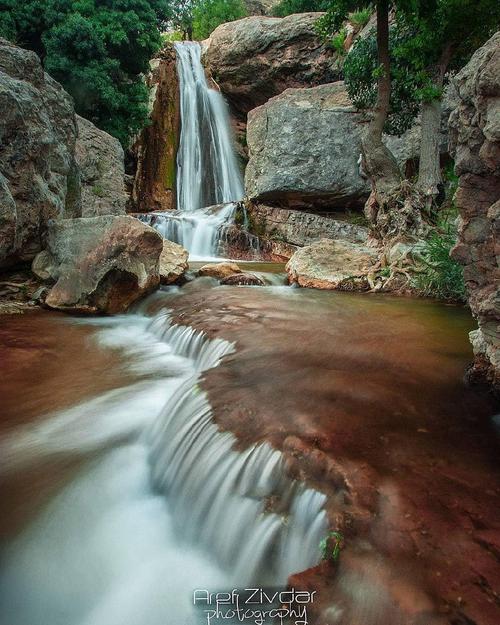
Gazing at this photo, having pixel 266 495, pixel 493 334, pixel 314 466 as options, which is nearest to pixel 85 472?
pixel 266 495

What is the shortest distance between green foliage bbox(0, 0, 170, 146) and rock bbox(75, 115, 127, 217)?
235 cm

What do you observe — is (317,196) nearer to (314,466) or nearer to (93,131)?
(93,131)

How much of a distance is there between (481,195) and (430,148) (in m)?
6.59

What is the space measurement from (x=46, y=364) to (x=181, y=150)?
14042 millimetres

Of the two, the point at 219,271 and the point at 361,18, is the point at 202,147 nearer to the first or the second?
the point at 361,18

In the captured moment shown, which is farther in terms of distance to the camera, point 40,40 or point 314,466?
point 40,40

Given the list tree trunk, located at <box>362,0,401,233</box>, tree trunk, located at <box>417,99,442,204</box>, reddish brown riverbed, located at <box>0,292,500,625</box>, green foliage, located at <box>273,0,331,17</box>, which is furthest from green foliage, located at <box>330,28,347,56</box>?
reddish brown riverbed, located at <box>0,292,500,625</box>

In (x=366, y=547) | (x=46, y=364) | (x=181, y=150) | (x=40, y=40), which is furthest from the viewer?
(x=181, y=150)

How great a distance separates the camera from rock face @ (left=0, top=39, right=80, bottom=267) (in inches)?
189

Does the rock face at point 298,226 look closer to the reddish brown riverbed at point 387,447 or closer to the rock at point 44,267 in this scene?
the rock at point 44,267

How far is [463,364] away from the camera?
311 centimetres

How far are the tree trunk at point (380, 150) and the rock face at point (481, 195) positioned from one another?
5.97m

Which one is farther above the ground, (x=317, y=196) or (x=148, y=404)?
(x=317, y=196)

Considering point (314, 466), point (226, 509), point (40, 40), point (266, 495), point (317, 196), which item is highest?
point (40, 40)
